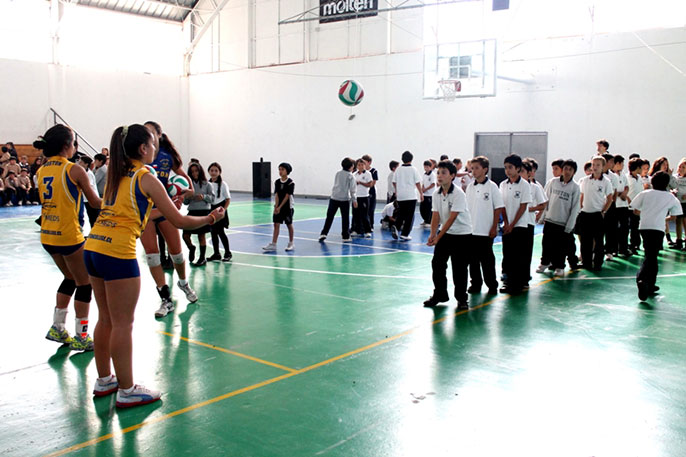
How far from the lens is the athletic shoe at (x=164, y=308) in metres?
6.58

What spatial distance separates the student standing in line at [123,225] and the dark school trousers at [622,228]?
871 cm

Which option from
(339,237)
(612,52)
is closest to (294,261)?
(339,237)

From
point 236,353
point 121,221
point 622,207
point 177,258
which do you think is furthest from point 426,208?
point 121,221

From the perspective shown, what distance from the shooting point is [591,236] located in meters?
9.39

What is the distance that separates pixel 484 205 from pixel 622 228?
4.69 meters

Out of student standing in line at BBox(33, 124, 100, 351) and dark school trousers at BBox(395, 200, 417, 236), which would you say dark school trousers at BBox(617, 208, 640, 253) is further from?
student standing in line at BBox(33, 124, 100, 351)

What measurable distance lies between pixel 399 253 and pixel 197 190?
146 inches

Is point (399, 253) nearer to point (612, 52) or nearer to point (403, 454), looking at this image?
point (403, 454)

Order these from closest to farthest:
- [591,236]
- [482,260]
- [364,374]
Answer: [364,374] < [482,260] < [591,236]

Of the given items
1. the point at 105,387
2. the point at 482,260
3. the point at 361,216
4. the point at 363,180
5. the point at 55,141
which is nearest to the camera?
the point at 105,387

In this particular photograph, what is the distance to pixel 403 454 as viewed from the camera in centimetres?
354

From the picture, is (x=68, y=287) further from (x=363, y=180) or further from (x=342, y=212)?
(x=363, y=180)

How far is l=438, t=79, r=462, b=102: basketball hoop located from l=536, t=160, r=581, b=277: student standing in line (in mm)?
10394

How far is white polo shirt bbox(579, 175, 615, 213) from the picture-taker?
914 centimetres
